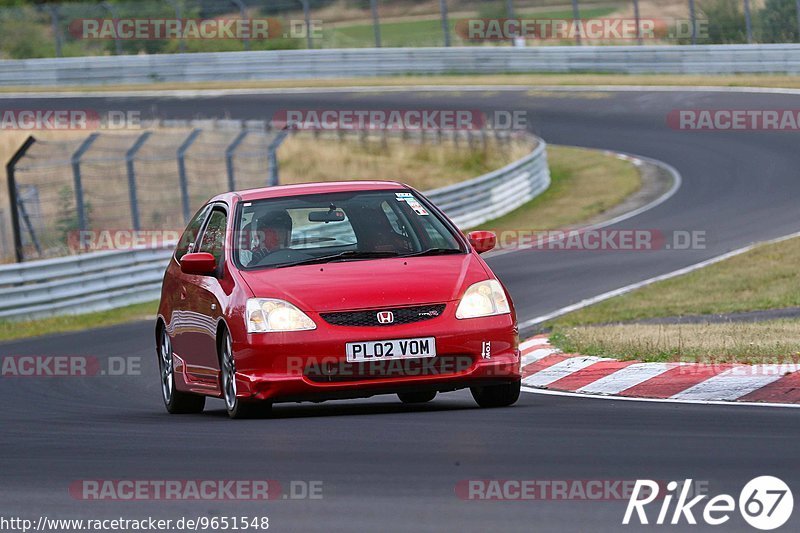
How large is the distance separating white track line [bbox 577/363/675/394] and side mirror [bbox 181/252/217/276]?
104 inches

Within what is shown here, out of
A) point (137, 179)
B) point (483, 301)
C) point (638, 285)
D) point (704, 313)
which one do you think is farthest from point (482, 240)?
point (137, 179)

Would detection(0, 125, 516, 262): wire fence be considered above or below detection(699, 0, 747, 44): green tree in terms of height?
below

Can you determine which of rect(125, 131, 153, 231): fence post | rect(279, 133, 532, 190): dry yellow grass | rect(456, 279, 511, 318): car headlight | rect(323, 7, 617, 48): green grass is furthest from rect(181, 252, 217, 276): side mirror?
rect(323, 7, 617, 48): green grass

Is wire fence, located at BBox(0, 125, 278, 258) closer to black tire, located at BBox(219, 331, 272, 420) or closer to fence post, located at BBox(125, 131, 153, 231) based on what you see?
fence post, located at BBox(125, 131, 153, 231)

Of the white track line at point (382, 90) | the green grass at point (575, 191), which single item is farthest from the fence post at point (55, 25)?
the green grass at point (575, 191)

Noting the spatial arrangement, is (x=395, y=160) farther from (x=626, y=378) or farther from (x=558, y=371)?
(x=626, y=378)

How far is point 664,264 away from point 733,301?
4128 mm

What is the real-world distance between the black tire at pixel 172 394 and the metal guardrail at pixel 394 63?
27376 mm

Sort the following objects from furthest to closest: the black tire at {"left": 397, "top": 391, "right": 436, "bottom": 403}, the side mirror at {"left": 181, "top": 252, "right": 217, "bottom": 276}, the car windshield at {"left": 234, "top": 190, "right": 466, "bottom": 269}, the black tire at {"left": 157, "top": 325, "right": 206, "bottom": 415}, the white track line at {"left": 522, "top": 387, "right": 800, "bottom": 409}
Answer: the black tire at {"left": 157, "top": 325, "right": 206, "bottom": 415}
the black tire at {"left": 397, "top": 391, "right": 436, "bottom": 403}
the side mirror at {"left": 181, "top": 252, "right": 217, "bottom": 276}
the car windshield at {"left": 234, "top": 190, "right": 466, "bottom": 269}
the white track line at {"left": 522, "top": 387, "right": 800, "bottom": 409}

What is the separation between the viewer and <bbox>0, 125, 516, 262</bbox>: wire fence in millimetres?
23000

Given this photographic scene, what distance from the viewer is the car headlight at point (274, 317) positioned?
8672 mm

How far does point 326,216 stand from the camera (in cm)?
946

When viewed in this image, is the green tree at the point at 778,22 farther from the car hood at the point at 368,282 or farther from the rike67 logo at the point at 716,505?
the rike67 logo at the point at 716,505

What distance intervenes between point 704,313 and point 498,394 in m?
6.21
